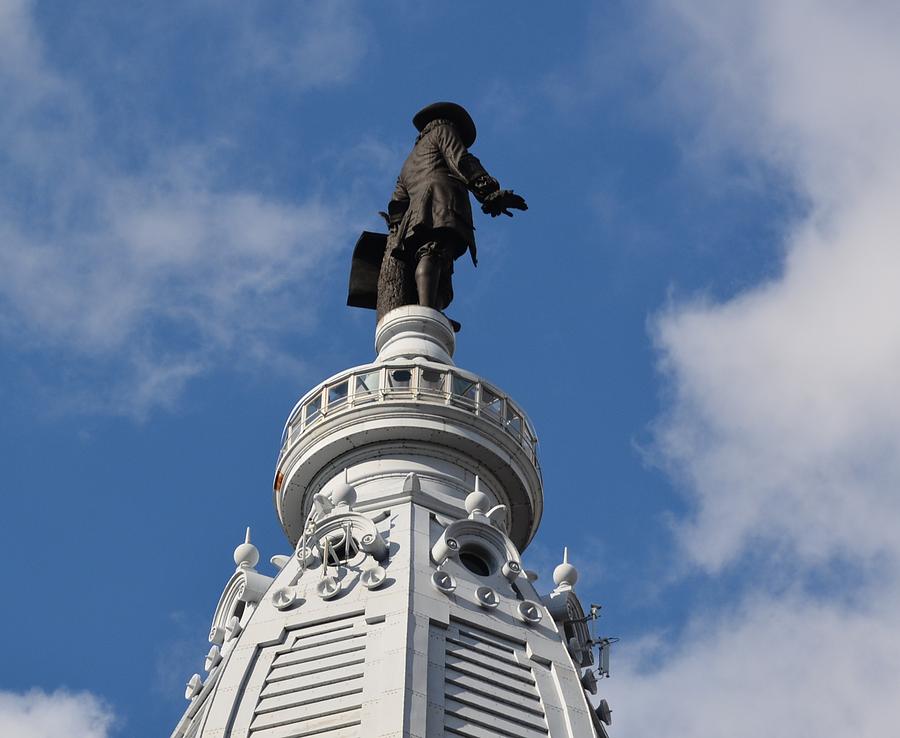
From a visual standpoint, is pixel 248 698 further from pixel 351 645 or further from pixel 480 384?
pixel 480 384

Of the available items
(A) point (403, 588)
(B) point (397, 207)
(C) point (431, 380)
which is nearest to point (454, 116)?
(B) point (397, 207)

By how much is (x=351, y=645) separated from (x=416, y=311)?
16.5 meters

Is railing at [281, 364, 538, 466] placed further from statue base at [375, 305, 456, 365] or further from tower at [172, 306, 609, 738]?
statue base at [375, 305, 456, 365]

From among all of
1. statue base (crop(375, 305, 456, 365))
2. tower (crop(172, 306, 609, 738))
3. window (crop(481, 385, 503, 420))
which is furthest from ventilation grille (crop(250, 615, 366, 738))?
statue base (crop(375, 305, 456, 365))

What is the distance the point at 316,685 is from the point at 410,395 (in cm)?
1176

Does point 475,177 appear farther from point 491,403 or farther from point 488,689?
point 488,689

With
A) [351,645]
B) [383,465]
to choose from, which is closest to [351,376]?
[383,465]

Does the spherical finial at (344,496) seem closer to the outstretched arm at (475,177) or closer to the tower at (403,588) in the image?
the tower at (403,588)

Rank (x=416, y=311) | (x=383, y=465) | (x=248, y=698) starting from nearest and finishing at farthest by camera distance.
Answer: (x=248, y=698)
(x=383, y=465)
(x=416, y=311)

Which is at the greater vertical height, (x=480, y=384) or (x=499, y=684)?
(x=480, y=384)

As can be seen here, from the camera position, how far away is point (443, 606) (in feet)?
167

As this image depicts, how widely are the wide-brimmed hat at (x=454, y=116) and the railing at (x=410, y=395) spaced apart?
44.0 ft

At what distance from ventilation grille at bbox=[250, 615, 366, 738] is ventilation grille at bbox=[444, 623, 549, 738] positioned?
202 cm

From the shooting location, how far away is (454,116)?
70.8 m
